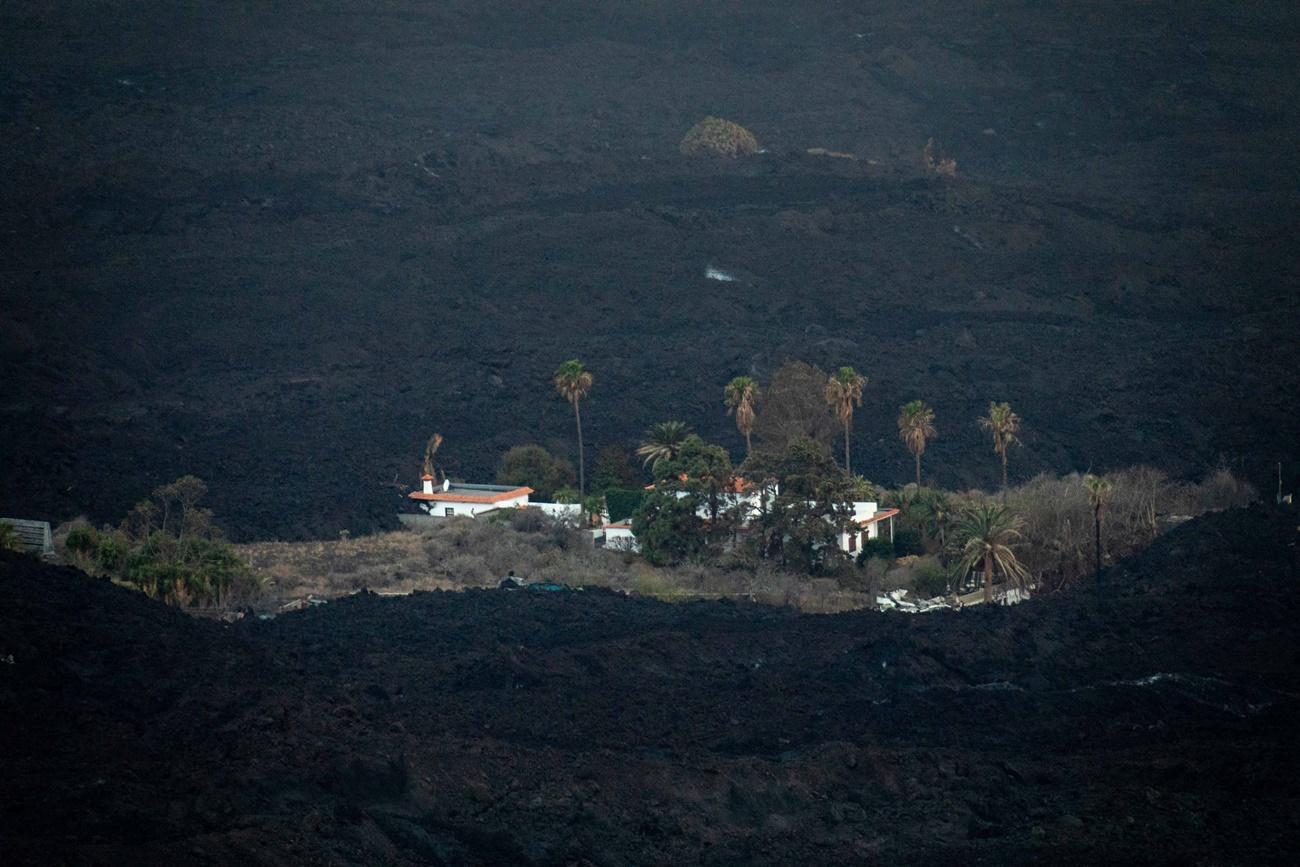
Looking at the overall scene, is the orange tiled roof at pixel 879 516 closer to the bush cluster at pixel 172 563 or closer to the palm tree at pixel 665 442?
the palm tree at pixel 665 442

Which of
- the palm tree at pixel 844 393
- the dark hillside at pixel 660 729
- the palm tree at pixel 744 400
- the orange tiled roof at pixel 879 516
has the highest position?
the dark hillside at pixel 660 729

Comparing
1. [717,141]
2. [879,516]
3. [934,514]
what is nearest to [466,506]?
[879,516]

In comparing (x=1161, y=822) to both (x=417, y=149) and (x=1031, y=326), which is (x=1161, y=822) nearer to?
(x=1031, y=326)

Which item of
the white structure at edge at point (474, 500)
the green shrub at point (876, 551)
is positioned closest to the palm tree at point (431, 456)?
the white structure at edge at point (474, 500)

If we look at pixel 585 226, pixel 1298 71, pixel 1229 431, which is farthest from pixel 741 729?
pixel 1298 71

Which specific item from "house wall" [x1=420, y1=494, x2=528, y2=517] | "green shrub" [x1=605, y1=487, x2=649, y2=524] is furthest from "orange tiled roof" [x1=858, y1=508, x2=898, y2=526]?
"house wall" [x1=420, y1=494, x2=528, y2=517]

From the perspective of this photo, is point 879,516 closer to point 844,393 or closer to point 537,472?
point 844,393

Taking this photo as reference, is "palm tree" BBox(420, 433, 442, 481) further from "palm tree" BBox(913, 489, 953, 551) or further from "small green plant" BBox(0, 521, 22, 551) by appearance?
"small green plant" BBox(0, 521, 22, 551)
